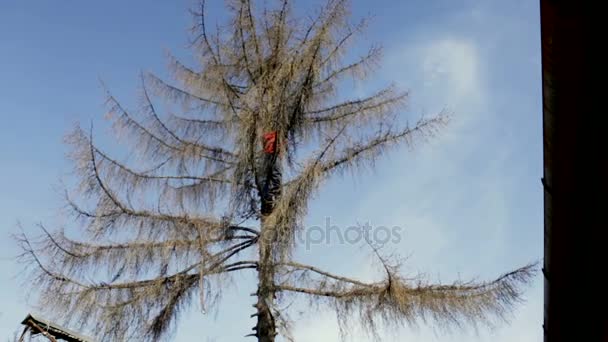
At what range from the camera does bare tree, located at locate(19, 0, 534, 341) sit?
5738 mm

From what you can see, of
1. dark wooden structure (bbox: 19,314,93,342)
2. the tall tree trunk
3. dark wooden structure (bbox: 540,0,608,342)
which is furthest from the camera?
the tall tree trunk

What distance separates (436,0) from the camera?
6793mm

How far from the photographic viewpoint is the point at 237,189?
628 cm

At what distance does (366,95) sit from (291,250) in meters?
2.55

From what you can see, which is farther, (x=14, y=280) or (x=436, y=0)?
(x=436, y=0)

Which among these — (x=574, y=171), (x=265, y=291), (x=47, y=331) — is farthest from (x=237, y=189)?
(x=574, y=171)

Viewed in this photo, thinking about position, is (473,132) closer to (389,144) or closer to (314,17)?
(389,144)

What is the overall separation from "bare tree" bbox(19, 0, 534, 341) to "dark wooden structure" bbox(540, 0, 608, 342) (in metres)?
3.75

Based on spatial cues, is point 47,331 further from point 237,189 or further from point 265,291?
point 237,189

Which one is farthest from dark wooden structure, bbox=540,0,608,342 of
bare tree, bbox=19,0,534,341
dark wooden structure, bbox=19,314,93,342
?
dark wooden structure, bbox=19,314,93,342

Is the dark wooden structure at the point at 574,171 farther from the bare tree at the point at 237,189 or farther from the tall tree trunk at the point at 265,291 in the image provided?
the tall tree trunk at the point at 265,291

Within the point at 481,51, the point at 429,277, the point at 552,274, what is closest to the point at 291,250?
the point at 429,277

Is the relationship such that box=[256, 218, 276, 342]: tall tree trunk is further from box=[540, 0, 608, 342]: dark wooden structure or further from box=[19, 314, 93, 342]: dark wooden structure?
box=[540, 0, 608, 342]: dark wooden structure

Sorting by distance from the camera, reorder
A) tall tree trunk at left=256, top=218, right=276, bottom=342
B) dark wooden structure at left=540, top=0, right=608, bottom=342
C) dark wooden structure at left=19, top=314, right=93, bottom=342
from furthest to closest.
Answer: tall tree trunk at left=256, top=218, right=276, bottom=342, dark wooden structure at left=19, top=314, right=93, bottom=342, dark wooden structure at left=540, top=0, right=608, bottom=342
